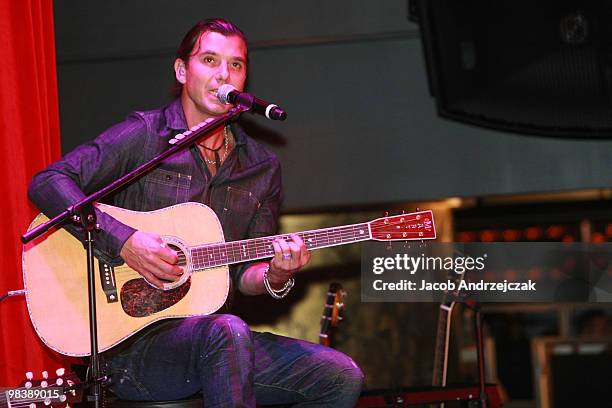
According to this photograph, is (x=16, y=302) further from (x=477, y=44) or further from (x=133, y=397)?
(x=477, y=44)

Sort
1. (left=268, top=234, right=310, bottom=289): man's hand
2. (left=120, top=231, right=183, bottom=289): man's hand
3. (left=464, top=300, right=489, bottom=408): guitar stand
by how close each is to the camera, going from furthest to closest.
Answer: (left=464, top=300, right=489, bottom=408): guitar stand → (left=268, top=234, right=310, bottom=289): man's hand → (left=120, top=231, right=183, bottom=289): man's hand

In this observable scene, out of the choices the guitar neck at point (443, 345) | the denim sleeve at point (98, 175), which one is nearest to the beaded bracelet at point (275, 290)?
the denim sleeve at point (98, 175)

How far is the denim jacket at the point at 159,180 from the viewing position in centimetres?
329

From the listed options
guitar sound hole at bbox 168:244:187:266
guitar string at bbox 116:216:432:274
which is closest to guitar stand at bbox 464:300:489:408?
guitar string at bbox 116:216:432:274

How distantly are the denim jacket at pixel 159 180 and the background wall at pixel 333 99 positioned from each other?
1181 mm

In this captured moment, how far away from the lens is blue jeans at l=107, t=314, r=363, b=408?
9.70ft

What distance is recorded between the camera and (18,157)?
12.8 ft

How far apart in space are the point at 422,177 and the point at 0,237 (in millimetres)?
2177

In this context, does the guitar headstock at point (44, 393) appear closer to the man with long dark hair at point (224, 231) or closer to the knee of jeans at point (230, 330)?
the man with long dark hair at point (224, 231)

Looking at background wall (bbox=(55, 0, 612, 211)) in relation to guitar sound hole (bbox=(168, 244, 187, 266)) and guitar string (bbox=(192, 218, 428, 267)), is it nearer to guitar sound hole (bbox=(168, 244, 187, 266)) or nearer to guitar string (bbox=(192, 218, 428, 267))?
guitar string (bbox=(192, 218, 428, 267))

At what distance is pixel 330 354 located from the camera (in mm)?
3338

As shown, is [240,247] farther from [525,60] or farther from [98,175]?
[525,60]

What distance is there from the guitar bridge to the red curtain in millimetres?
704

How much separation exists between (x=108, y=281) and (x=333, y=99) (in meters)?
2.05
